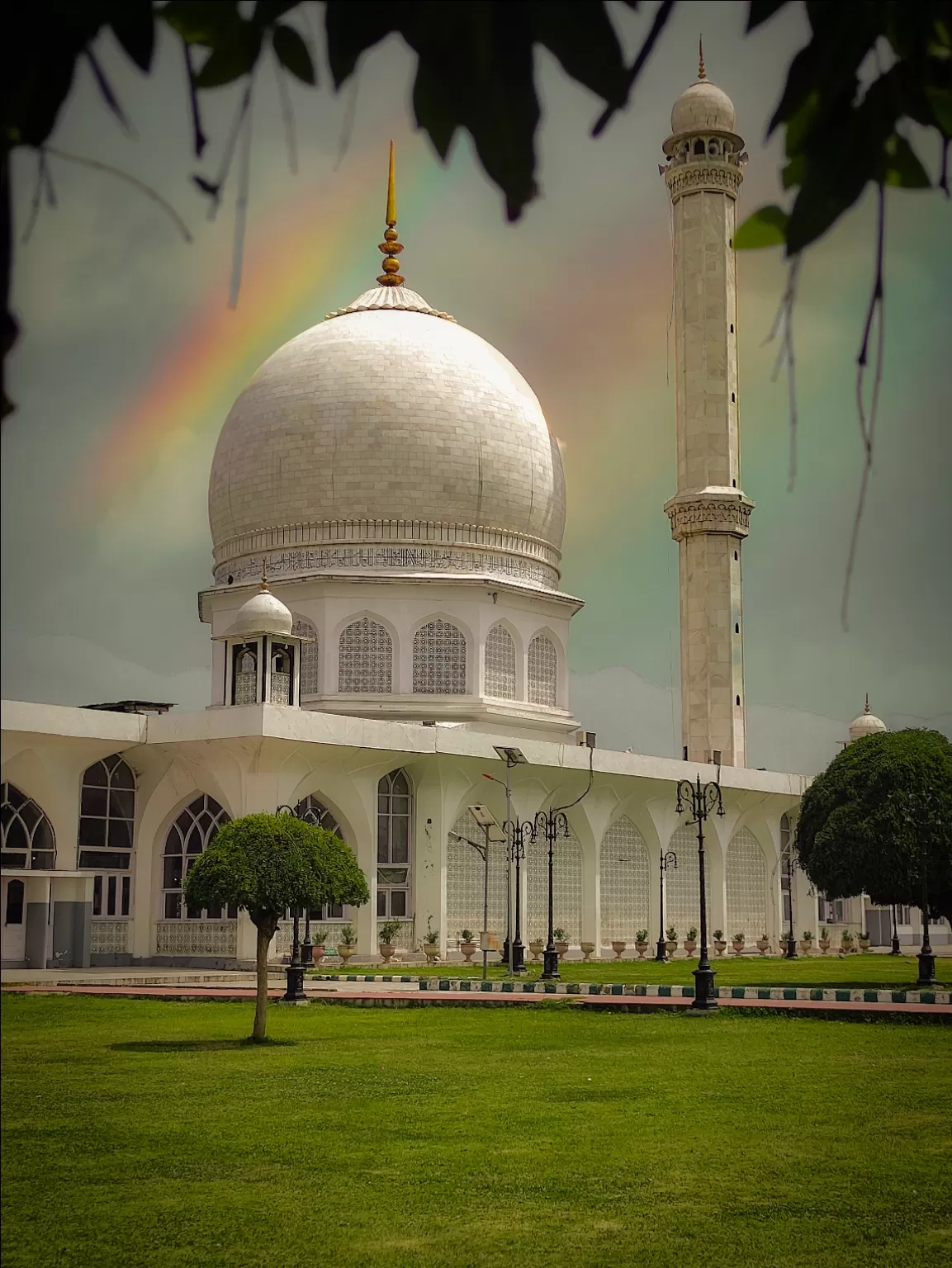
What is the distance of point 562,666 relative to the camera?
1592 inches

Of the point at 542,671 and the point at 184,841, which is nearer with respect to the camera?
the point at 184,841

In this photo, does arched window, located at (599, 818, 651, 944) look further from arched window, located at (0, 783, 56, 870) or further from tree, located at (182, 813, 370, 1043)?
tree, located at (182, 813, 370, 1043)

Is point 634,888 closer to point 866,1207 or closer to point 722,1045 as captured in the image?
point 722,1045

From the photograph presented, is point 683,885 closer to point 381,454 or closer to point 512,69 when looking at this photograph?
point 381,454

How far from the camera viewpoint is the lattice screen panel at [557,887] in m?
36.3

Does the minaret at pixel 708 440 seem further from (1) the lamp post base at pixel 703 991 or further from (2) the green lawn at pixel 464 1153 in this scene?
(2) the green lawn at pixel 464 1153

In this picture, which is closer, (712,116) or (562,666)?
(562,666)

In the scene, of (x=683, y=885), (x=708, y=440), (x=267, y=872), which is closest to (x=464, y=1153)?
(x=267, y=872)

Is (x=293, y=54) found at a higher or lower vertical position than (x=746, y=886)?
higher

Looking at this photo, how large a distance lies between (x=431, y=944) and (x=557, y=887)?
598 cm

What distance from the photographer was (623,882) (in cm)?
3988

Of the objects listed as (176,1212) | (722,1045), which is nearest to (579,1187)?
(176,1212)

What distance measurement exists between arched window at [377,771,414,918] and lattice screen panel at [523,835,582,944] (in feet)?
10.2

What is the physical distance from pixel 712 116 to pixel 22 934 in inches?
1169
